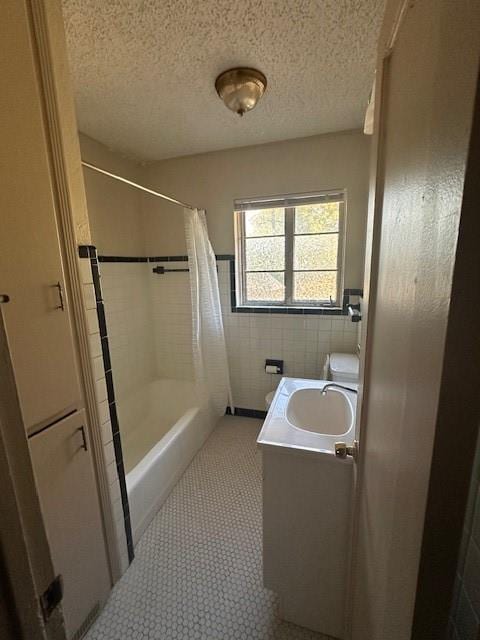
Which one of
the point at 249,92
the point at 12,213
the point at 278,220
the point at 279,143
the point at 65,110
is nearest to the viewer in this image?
the point at 12,213

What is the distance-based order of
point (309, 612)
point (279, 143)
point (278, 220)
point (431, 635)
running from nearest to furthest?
point (431, 635)
point (309, 612)
point (279, 143)
point (278, 220)

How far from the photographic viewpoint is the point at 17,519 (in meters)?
0.38

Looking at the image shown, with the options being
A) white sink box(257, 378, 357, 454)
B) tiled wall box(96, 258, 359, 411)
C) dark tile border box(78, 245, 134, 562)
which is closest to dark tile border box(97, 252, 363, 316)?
tiled wall box(96, 258, 359, 411)

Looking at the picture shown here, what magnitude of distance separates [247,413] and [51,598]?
2.41 metres

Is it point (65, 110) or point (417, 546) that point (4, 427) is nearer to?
point (417, 546)

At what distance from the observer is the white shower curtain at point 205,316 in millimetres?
2285

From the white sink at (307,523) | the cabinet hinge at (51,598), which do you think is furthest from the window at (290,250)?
the cabinet hinge at (51,598)

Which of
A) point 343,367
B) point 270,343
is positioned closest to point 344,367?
point 343,367

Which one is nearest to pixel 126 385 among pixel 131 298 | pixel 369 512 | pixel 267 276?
pixel 131 298

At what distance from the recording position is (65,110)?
964 millimetres

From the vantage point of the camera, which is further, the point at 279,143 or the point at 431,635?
the point at 279,143

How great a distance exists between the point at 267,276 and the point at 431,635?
236 cm

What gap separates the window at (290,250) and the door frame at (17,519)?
226 centimetres

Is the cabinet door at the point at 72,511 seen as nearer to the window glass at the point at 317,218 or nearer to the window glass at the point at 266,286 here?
the window glass at the point at 266,286
